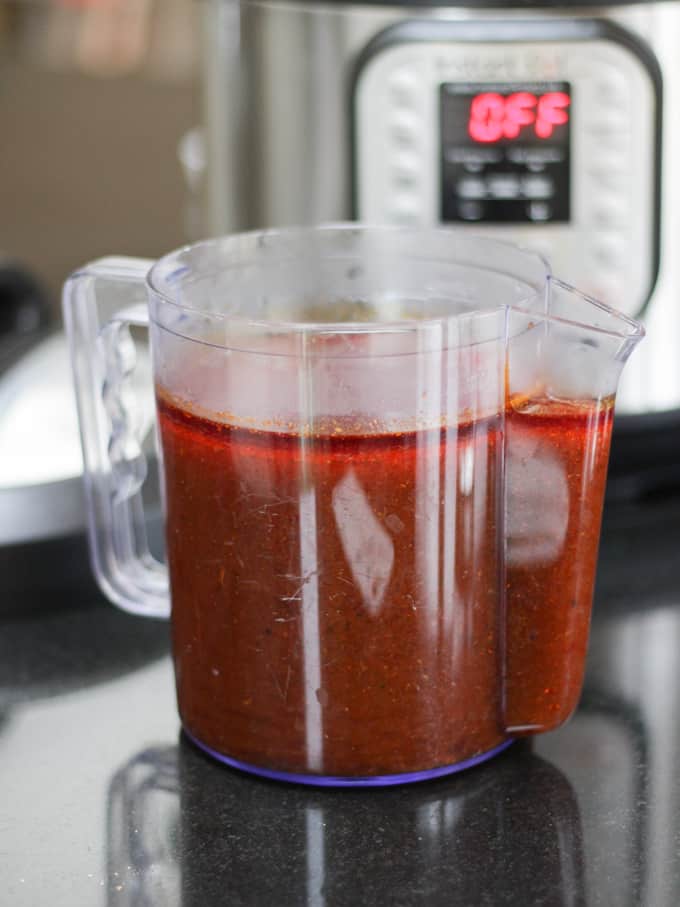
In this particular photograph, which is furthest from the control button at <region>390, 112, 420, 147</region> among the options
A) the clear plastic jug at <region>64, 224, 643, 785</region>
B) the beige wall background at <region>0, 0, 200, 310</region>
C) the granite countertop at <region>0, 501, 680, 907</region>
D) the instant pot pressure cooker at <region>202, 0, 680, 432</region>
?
the beige wall background at <region>0, 0, 200, 310</region>

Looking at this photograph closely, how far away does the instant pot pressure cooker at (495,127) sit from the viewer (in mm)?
704

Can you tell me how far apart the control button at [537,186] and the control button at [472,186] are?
2 centimetres

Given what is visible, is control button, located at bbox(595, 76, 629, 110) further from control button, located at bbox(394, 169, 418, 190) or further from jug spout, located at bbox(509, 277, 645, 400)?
jug spout, located at bbox(509, 277, 645, 400)

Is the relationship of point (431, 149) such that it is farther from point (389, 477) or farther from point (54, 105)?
point (54, 105)

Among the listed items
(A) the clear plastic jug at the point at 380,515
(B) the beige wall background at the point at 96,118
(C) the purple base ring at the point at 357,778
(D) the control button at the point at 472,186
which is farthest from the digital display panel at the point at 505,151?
(B) the beige wall background at the point at 96,118

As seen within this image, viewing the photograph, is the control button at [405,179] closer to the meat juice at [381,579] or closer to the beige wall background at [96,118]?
the meat juice at [381,579]

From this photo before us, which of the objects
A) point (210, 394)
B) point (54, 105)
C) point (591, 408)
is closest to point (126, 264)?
point (210, 394)

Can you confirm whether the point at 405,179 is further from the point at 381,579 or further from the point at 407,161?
the point at 381,579

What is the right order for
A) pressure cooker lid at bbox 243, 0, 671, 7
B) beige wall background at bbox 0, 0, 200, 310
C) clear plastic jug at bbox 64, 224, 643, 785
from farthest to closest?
beige wall background at bbox 0, 0, 200, 310 → pressure cooker lid at bbox 243, 0, 671, 7 → clear plastic jug at bbox 64, 224, 643, 785

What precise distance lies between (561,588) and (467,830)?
3.7 inches

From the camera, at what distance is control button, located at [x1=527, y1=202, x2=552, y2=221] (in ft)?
2.38

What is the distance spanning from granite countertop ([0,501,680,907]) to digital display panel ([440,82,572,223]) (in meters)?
0.23

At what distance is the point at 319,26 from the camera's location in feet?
2.38

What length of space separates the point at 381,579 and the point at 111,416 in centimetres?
15
